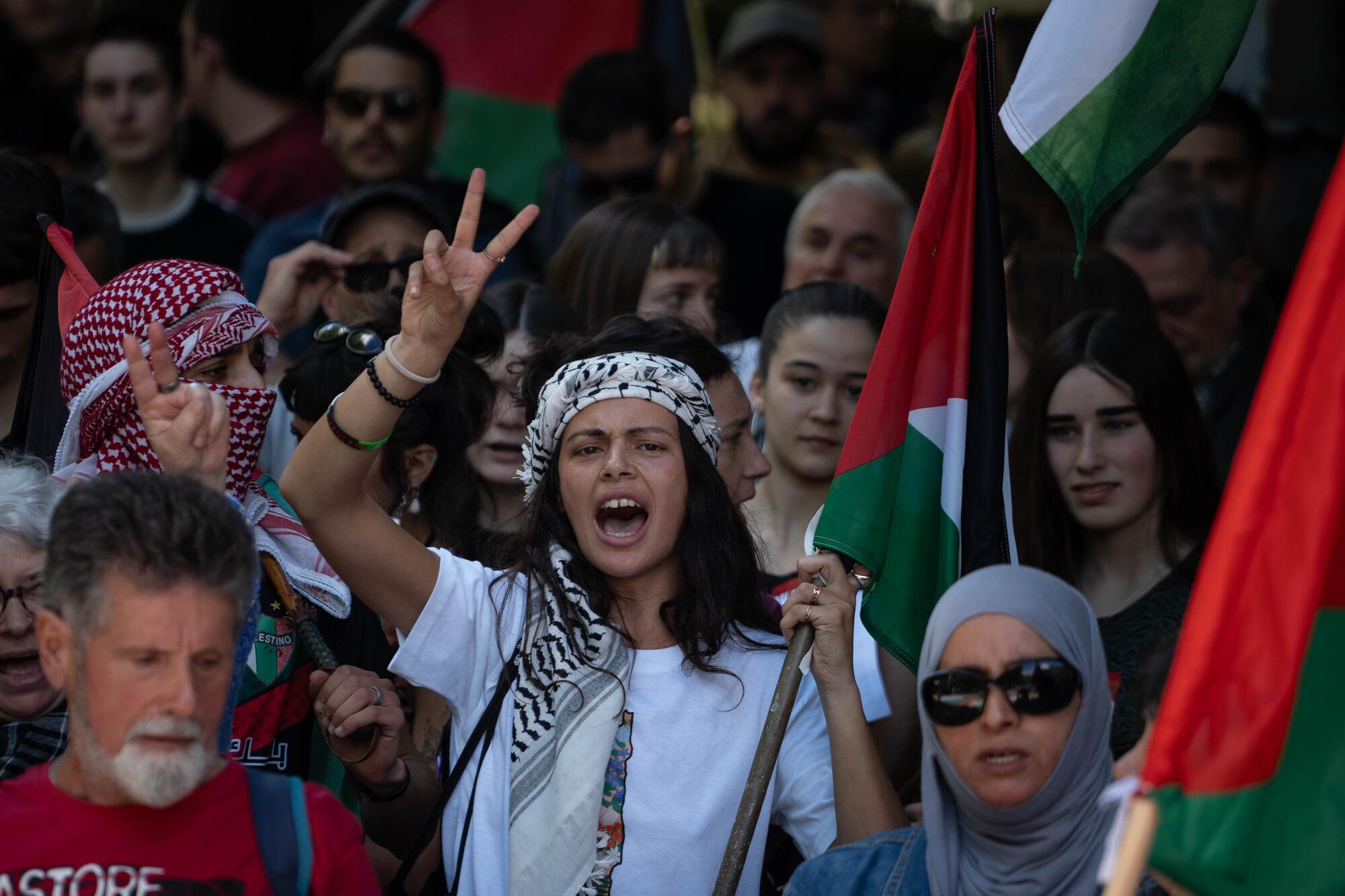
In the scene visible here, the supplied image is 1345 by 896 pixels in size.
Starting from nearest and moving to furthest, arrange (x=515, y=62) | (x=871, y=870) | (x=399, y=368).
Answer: (x=871, y=870), (x=399, y=368), (x=515, y=62)

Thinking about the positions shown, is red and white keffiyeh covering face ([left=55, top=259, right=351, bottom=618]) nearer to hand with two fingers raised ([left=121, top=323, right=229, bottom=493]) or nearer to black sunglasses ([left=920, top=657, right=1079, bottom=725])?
hand with two fingers raised ([left=121, top=323, right=229, bottom=493])

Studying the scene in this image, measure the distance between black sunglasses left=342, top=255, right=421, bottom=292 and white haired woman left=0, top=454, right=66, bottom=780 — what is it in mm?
2008

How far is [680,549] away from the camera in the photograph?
12.5ft

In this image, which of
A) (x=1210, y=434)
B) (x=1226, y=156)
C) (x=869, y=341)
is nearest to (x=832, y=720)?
(x=869, y=341)

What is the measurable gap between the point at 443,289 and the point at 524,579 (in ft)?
2.30

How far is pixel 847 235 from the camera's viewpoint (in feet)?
20.6

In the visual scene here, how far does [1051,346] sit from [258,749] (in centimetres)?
245

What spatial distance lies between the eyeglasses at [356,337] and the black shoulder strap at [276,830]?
121 centimetres

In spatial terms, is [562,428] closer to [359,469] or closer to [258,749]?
[359,469]

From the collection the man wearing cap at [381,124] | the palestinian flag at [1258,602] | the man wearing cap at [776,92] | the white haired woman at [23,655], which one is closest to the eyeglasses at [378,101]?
the man wearing cap at [381,124]

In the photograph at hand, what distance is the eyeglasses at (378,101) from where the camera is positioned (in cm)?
663

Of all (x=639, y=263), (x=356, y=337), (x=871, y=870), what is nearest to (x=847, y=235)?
(x=639, y=263)

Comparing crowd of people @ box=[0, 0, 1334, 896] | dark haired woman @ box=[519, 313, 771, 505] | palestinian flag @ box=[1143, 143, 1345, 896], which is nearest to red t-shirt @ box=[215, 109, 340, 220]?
crowd of people @ box=[0, 0, 1334, 896]

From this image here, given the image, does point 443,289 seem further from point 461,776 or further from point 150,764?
point 150,764
